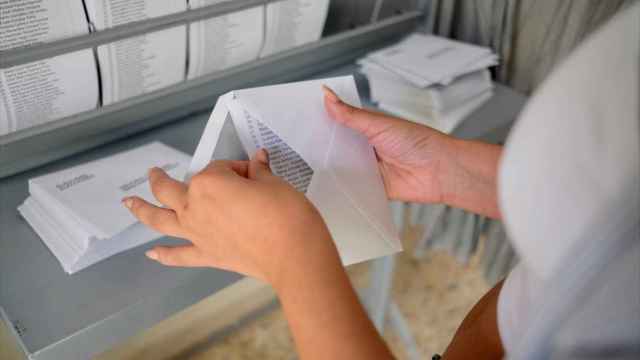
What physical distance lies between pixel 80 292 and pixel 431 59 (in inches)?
32.7

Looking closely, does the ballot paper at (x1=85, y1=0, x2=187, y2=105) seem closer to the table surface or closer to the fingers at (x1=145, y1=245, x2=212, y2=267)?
the table surface

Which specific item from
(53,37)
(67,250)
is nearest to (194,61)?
(53,37)

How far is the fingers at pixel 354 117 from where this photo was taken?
28.2 inches

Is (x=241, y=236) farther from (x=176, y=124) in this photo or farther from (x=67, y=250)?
(x=176, y=124)

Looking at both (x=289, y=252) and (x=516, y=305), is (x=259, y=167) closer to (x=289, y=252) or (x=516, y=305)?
(x=289, y=252)

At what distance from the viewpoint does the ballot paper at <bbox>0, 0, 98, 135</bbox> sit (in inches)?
29.0

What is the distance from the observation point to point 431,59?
1190 millimetres

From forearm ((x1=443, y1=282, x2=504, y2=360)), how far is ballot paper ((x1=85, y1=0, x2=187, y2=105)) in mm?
616

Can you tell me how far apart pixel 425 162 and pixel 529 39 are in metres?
0.67

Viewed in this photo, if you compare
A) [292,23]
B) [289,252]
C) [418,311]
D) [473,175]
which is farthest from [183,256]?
[418,311]

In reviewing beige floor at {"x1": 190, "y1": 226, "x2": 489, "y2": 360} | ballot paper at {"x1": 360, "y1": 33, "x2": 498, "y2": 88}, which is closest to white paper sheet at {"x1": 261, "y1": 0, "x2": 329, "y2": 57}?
ballot paper at {"x1": 360, "y1": 33, "x2": 498, "y2": 88}

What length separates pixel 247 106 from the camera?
2.22 feet

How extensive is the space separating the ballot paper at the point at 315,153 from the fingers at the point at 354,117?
10 mm

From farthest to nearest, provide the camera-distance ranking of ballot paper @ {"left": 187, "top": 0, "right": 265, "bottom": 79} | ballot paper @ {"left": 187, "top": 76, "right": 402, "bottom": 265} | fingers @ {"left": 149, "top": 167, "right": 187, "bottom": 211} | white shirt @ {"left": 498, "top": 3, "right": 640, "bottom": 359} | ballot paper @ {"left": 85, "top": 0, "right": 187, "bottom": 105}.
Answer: ballot paper @ {"left": 187, "top": 0, "right": 265, "bottom": 79} < ballot paper @ {"left": 85, "top": 0, "right": 187, "bottom": 105} < ballot paper @ {"left": 187, "top": 76, "right": 402, "bottom": 265} < fingers @ {"left": 149, "top": 167, "right": 187, "bottom": 211} < white shirt @ {"left": 498, "top": 3, "right": 640, "bottom": 359}
